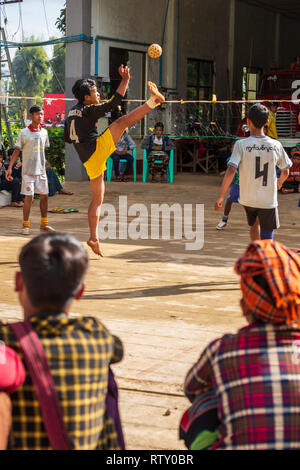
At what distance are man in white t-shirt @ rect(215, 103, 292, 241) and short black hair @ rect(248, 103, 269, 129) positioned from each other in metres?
0.08

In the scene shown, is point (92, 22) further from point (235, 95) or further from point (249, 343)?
point (249, 343)

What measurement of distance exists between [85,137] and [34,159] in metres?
2.52

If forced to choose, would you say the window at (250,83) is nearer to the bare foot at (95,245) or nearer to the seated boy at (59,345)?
the bare foot at (95,245)

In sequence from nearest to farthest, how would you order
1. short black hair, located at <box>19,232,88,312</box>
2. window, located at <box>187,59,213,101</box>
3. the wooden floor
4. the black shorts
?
short black hair, located at <box>19,232,88,312</box>
the wooden floor
the black shorts
window, located at <box>187,59,213,101</box>

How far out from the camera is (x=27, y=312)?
234 cm

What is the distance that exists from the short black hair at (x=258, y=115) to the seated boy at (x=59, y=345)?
4.34 meters

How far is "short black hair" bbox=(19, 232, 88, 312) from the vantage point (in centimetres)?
223

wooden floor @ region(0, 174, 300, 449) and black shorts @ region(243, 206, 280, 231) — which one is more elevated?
black shorts @ region(243, 206, 280, 231)

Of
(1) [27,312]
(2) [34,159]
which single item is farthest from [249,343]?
(2) [34,159]

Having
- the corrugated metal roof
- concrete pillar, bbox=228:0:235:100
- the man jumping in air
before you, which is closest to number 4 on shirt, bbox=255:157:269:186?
the man jumping in air

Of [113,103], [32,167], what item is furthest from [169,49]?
[113,103]

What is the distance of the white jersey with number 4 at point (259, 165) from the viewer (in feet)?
21.8

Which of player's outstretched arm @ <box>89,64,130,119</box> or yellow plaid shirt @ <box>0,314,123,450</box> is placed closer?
yellow plaid shirt @ <box>0,314,123,450</box>

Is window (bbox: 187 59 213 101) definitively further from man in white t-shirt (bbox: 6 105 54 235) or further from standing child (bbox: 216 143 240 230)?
man in white t-shirt (bbox: 6 105 54 235)
